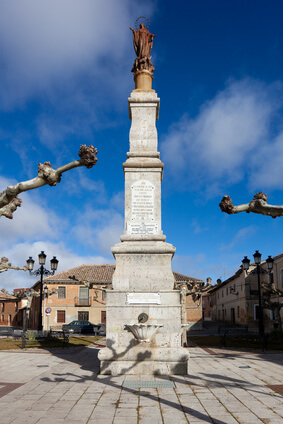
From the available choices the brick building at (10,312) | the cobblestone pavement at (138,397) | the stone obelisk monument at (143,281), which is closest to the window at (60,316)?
the brick building at (10,312)

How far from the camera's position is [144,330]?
29.8 ft

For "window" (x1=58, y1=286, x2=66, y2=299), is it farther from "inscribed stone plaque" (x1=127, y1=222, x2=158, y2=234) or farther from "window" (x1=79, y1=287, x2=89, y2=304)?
"inscribed stone plaque" (x1=127, y1=222, x2=158, y2=234)

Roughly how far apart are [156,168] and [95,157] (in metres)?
6.35

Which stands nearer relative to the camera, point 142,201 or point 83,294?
point 142,201

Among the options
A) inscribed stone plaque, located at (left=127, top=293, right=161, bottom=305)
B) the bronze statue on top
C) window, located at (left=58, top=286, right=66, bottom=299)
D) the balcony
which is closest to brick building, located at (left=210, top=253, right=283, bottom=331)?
the balcony

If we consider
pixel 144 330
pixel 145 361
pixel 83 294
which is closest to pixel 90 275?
pixel 83 294

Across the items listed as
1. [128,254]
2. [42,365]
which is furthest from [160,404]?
[42,365]

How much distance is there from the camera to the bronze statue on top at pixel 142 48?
1230cm

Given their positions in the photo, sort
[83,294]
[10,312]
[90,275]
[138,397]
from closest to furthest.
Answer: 1. [138,397]
2. [83,294]
3. [90,275]
4. [10,312]

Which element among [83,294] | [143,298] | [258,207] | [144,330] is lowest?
[83,294]

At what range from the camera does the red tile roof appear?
1778 inches

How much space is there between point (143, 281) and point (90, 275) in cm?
3801

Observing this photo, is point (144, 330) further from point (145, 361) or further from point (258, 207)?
point (258, 207)

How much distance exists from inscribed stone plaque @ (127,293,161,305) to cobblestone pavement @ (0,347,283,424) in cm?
185
